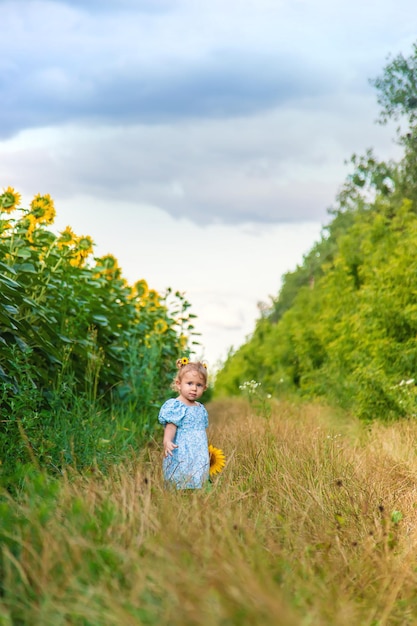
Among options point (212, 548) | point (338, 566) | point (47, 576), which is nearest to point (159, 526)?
point (212, 548)

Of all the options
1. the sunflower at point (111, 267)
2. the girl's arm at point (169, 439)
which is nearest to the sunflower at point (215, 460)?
the girl's arm at point (169, 439)

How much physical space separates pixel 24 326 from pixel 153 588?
3786 millimetres

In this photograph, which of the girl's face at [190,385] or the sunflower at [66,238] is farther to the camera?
the sunflower at [66,238]

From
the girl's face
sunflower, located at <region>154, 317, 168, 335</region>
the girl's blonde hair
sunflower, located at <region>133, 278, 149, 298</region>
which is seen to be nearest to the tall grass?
the girl's face

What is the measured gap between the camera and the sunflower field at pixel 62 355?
6227 mm

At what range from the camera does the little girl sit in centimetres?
624

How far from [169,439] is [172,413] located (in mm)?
198

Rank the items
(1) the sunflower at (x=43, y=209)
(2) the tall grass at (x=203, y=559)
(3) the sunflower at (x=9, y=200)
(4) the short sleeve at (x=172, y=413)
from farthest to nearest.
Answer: (1) the sunflower at (x=43, y=209) → (3) the sunflower at (x=9, y=200) → (4) the short sleeve at (x=172, y=413) → (2) the tall grass at (x=203, y=559)

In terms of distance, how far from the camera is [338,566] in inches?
164

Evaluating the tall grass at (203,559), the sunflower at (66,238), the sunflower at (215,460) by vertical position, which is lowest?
the tall grass at (203,559)

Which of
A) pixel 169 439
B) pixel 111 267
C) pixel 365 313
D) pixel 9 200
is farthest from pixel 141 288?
pixel 169 439

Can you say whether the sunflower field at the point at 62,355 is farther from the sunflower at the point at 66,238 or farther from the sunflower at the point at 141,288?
the sunflower at the point at 141,288

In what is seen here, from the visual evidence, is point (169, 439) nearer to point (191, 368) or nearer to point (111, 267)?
point (191, 368)

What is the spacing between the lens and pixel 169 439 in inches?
247
